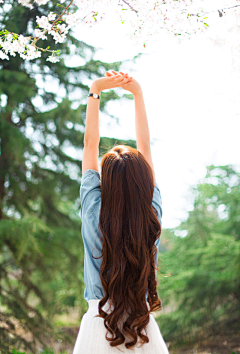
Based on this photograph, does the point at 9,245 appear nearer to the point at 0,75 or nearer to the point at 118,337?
the point at 0,75

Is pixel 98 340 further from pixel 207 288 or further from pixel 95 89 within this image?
pixel 207 288

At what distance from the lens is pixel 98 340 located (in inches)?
30.6

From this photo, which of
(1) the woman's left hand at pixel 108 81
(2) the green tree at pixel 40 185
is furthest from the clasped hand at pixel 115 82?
(2) the green tree at pixel 40 185

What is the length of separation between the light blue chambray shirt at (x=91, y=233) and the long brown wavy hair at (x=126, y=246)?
4 cm

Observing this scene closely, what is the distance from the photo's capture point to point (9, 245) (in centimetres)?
308

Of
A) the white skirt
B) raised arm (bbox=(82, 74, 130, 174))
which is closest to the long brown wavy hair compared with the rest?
the white skirt

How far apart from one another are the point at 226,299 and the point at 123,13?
3534 millimetres

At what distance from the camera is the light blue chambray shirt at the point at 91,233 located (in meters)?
0.85

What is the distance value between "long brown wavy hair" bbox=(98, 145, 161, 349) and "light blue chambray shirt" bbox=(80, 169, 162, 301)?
40mm

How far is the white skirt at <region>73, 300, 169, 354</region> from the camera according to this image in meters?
0.77

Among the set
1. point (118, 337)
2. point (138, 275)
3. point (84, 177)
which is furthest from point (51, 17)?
point (118, 337)

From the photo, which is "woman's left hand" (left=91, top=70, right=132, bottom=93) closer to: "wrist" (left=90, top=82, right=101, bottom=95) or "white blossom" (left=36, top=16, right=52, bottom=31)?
"wrist" (left=90, top=82, right=101, bottom=95)

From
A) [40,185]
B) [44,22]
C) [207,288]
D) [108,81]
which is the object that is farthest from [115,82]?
[207,288]

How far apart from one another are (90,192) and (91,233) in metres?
0.14
